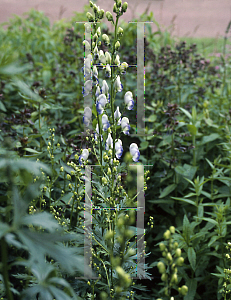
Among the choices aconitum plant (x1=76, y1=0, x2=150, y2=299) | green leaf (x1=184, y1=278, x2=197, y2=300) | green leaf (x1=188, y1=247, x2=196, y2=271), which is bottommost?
green leaf (x1=184, y1=278, x2=197, y2=300)

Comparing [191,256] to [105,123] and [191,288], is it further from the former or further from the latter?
[105,123]

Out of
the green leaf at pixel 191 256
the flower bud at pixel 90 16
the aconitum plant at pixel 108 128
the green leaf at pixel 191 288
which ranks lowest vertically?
the green leaf at pixel 191 288

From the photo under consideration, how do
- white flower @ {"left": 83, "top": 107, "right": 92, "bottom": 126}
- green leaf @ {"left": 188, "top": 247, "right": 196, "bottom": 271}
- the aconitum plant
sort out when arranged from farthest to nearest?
green leaf @ {"left": 188, "top": 247, "right": 196, "bottom": 271} < white flower @ {"left": 83, "top": 107, "right": 92, "bottom": 126} < the aconitum plant

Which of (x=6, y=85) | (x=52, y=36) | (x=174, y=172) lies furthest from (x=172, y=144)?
(x=52, y=36)

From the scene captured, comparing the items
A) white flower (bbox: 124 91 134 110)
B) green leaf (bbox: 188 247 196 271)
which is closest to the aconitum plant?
white flower (bbox: 124 91 134 110)

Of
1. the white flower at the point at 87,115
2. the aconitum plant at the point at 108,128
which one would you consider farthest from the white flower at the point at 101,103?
the white flower at the point at 87,115

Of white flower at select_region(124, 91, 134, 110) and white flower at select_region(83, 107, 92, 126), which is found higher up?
white flower at select_region(124, 91, 134, 110)

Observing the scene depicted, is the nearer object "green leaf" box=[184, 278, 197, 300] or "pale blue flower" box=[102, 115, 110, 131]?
"pale blue flower" box=[102, 115, 110, 131]

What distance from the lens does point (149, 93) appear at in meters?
3.41

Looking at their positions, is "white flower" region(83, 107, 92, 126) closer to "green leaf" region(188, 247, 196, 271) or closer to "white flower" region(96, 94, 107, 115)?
"white flower" region(96, 94, 107, 115)

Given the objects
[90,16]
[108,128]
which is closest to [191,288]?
[108,128]

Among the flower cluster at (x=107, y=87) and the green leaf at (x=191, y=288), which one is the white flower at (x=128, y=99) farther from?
the green leaf at (x=191, y=288)

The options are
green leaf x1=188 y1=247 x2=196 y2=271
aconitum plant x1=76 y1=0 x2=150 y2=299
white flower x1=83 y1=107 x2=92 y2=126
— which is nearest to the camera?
aconitum plant x1=76 y1=0 x2=150 y2=299

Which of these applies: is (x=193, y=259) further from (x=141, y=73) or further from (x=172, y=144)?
(x=141, y=73)
